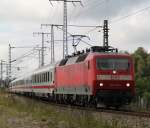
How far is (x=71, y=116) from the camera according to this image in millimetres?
19953

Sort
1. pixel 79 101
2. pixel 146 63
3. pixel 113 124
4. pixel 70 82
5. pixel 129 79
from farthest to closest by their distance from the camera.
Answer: pixel 146 63, pixel 70 82, pixel 79 101, pixel 129 79, pixel 113 124

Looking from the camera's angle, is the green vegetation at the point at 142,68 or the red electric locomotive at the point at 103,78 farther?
the green vegetation at the point at 142,68

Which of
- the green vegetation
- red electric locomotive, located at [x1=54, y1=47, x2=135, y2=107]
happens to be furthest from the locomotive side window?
the green vegetation

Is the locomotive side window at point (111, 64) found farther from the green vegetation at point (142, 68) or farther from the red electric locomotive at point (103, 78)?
the green vegetation at point (142, 68)

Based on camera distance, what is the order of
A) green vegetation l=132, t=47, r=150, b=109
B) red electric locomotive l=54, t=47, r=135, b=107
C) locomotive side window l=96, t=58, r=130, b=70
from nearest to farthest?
red electric locomotive l=54, t=47, r=135, b=107 < locomotive side window l=96, t=58, r=130, b=70 < green vegetation l=132, t=47, r=150, b=109

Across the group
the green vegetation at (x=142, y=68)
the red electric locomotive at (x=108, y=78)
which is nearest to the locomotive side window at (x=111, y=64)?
the red electric locomotive at (x=108, y=78)

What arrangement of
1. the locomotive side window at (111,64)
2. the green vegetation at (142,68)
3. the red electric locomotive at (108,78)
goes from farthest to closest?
1. the green vegetation at (142,68)
2. the locomotive side window at (111,64)
3. the red electric locomotive at (108,78)

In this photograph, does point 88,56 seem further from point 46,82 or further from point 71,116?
point 46,82

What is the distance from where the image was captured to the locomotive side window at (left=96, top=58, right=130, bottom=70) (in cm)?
2866

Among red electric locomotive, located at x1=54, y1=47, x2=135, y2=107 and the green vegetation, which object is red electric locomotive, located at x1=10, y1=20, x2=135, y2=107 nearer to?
red electric locomotive, located at x1=54, y1=47, x2=135, y2=107

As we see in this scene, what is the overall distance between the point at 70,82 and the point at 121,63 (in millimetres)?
6632

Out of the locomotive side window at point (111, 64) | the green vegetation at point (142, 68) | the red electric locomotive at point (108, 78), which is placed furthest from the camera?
the green vegetation at point (142, 68)

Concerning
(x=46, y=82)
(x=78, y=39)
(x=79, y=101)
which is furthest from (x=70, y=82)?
(x=46, y=82)

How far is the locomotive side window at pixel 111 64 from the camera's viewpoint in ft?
94.0
